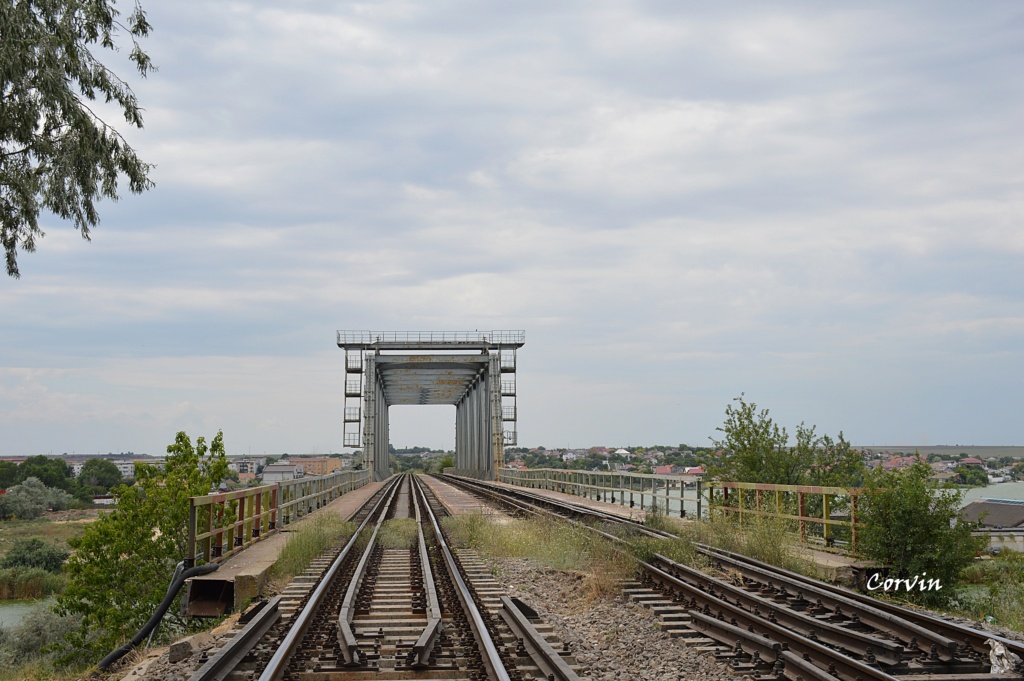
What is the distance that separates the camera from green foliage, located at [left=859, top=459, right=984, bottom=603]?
9.61 metres

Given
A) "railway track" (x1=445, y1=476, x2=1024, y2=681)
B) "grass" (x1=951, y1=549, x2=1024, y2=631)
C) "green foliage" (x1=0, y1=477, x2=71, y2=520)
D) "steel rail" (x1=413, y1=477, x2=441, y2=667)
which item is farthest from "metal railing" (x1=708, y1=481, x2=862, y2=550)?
"green foliage" (x1=0, y1=477, x2=71, y2=520)

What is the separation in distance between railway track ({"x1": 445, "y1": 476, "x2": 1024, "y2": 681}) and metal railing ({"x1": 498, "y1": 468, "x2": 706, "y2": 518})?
659 cm

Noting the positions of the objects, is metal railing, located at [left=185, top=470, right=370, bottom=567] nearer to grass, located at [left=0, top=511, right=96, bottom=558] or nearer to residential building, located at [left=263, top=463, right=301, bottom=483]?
residential building, located at [left=263, top=463, right=301, bottom=483]

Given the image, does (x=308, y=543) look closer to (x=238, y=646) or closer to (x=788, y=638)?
(x=238, y=646)

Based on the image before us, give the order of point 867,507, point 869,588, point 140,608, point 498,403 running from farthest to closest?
point 498,403 < point 140,608 < point 867,507 < point 869,588

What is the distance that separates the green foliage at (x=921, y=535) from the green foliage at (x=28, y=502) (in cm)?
7141

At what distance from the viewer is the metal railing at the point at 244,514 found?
10273mm

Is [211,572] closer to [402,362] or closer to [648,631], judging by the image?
[648,631]

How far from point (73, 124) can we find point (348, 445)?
48.6 m

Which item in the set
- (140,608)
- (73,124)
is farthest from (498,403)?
(73,124)

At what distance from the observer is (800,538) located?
39.2 feet

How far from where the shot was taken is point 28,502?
2685 inches

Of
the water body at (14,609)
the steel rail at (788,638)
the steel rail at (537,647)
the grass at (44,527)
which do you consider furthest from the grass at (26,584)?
the steel rail at (788,638)

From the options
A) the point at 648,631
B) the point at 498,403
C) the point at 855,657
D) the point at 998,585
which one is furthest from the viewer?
the point at 498,403
